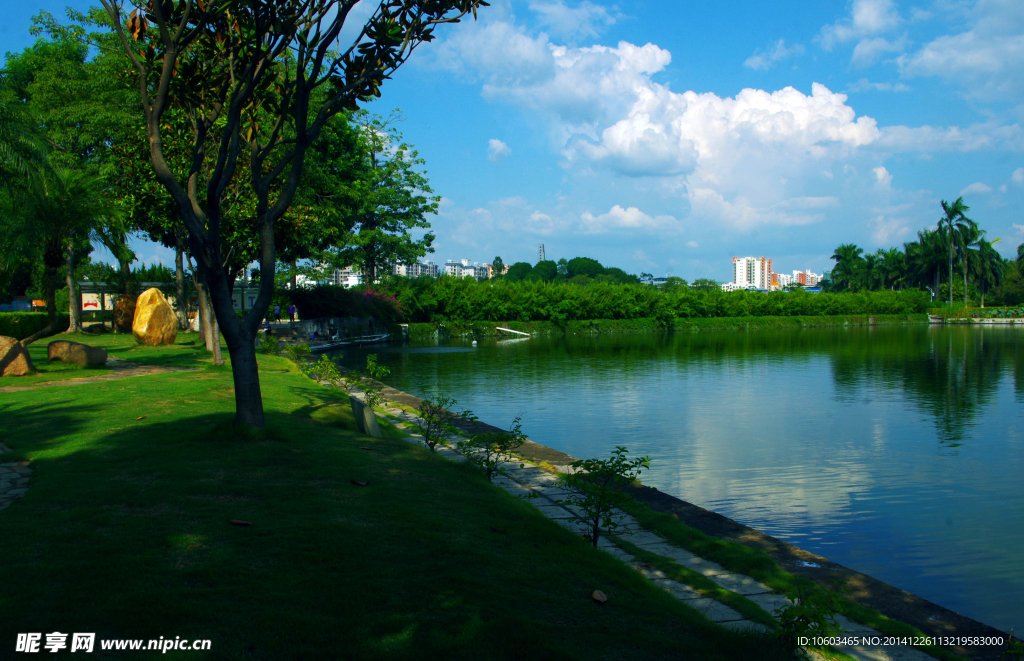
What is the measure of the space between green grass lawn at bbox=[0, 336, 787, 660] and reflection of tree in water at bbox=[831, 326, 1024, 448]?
41.9 ft

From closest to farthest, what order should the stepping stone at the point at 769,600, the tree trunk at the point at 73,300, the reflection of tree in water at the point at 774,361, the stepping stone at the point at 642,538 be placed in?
the stepping stone at the point at 769,600
the stepping stone at the point at 642,538
the reflection of tree in water at the point at 774,361
the tree trunk at the point at 73,300

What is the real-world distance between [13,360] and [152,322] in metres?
10.7

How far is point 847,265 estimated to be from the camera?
104 metres

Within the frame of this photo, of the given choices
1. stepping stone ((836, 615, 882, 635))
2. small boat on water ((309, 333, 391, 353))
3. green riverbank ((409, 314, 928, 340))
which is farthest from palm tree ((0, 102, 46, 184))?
green riverbank ((409, 314, 928, 340))

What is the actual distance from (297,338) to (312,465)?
30335 mm

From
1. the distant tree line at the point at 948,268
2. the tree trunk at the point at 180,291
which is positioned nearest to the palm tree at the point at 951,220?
the distant tree line at the point at 948,268

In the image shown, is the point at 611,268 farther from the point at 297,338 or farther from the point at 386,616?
the point at 386,616

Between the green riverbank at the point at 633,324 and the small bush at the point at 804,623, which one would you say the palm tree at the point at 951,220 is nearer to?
the green riverbank at the point at 633,324

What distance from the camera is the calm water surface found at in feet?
27.7

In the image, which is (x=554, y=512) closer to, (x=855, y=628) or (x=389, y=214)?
(x=855, y=628)

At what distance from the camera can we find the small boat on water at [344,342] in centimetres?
3856

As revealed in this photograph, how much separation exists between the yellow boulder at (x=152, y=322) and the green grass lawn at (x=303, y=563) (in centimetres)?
1927

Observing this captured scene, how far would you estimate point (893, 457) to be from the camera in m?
13.5

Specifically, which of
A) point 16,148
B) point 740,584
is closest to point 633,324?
point 16,148
